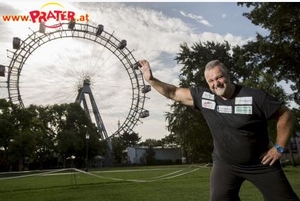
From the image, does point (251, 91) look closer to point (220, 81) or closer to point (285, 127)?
point (220, 81)

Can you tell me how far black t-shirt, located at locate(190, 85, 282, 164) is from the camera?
391 cm

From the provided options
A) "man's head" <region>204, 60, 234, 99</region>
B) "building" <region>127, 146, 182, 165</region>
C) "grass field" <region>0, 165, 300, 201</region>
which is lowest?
"grass field" <region>0, 165, 300, 201</region>

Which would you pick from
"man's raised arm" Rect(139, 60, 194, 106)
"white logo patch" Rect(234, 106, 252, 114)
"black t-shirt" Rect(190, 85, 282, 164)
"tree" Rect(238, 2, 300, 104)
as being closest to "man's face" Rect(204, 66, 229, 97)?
"black t-shirt" Rect(190, 85, 282, 164)

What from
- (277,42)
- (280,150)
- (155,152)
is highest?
(277,42)

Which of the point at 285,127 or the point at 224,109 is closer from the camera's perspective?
the point at 285,127

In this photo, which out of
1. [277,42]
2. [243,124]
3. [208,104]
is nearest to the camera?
[243,124]

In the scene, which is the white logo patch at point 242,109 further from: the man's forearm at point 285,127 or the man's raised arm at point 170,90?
the man's raised arm at point 170,90

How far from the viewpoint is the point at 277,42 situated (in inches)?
913

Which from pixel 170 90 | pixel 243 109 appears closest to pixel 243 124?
pixel 243 109

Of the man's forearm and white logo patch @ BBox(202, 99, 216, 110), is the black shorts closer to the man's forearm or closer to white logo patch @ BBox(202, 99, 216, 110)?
the man's forearm

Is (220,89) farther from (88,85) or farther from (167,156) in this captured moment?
(167,156)

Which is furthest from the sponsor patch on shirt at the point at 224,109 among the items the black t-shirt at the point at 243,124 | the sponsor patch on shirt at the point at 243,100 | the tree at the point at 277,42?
the tree at the point at 277,42

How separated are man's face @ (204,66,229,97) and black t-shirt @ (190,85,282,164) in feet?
0.37

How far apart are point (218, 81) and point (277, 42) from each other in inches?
819
